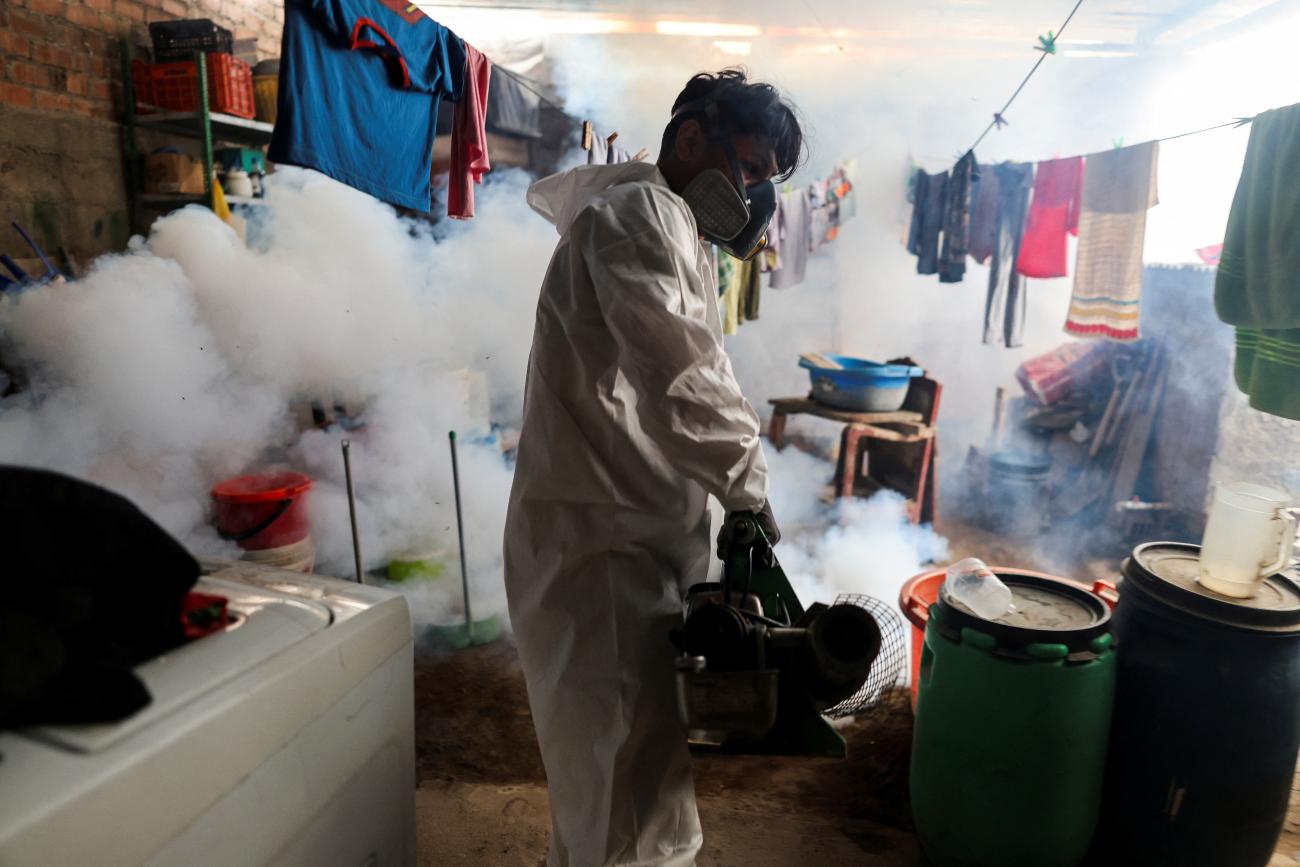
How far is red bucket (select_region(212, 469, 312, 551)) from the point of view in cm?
295

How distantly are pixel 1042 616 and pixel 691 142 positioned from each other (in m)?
1.62

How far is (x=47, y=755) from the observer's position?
72cm

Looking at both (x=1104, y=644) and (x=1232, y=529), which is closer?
(x=1104, y=644)

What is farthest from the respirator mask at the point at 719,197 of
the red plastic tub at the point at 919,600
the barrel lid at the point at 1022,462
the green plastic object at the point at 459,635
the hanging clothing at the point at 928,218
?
the barrel lid at the point at 1022,462

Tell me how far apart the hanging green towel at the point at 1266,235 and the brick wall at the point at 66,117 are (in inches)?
199

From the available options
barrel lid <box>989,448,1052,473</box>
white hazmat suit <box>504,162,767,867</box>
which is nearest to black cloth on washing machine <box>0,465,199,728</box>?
white hazmat suit <box>504,162,767,867</box>

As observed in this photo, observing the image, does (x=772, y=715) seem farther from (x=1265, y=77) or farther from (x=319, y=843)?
(x=1265, y=77)

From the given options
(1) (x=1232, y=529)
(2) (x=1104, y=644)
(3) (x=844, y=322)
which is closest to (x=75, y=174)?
(2) (x=1104, y=644)

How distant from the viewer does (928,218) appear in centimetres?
560

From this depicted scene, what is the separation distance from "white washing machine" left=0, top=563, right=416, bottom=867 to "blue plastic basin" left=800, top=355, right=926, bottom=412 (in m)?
4.07

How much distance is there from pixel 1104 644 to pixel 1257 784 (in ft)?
1.92

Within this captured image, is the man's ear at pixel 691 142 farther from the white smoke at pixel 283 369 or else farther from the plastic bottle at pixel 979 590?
the white smoke at pixel 283 369

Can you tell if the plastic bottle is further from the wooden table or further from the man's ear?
the wooden table

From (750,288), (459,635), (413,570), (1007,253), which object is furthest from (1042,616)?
(1007,253)
